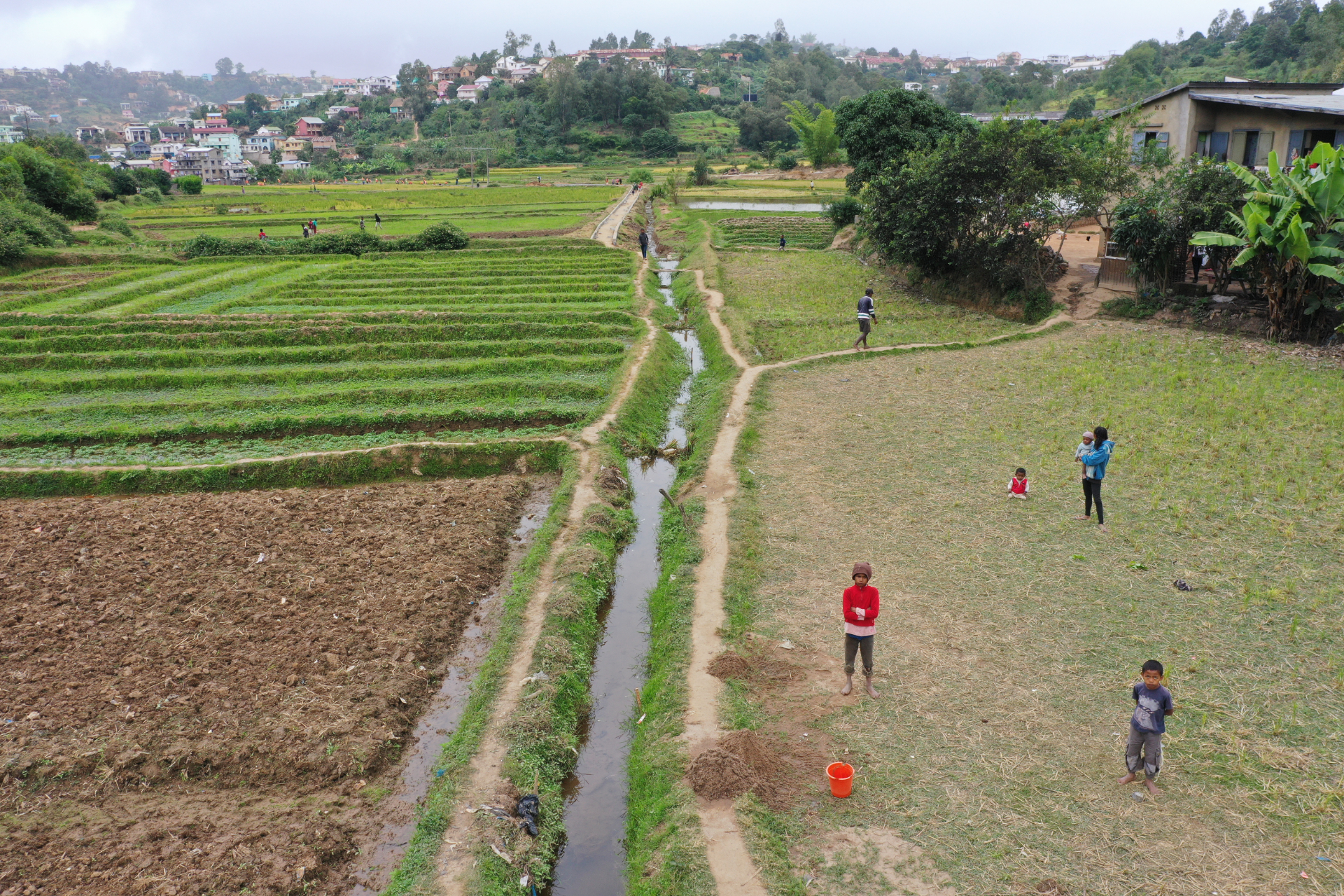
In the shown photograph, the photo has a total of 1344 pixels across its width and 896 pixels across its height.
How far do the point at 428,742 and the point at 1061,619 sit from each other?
8.13 m

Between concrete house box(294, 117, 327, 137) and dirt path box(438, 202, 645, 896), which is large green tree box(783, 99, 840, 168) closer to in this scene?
dirt path box(438, 202, 645, 896)

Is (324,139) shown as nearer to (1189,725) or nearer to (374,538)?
(374,538)

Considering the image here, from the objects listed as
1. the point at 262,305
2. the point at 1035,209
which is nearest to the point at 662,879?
the point at 1035,209

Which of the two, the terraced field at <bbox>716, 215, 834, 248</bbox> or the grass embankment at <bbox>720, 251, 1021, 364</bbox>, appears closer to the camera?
the grass embankment at <bbox>720, 251, 1021, 364</bbox>

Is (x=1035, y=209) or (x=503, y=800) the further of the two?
(x=1035, y=209)

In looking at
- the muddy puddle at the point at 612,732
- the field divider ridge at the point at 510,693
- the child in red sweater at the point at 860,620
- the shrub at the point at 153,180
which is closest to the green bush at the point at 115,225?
the shrub at the point at 153,180

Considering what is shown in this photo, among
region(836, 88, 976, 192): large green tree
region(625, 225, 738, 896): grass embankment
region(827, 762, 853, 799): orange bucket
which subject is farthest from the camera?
region(836, 88, 976, 192): large green tree

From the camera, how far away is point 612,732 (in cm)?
1035

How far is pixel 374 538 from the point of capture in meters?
14.3

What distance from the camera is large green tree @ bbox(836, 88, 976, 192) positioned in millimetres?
38344

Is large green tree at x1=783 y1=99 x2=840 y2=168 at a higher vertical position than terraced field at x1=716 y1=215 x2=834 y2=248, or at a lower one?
higher

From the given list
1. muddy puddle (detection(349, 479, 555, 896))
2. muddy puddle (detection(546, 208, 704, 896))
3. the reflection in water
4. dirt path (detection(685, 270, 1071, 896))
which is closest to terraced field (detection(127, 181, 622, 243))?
the reflection in water

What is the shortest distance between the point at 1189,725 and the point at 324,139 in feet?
484

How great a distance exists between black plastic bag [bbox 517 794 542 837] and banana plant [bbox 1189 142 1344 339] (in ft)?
64.3
